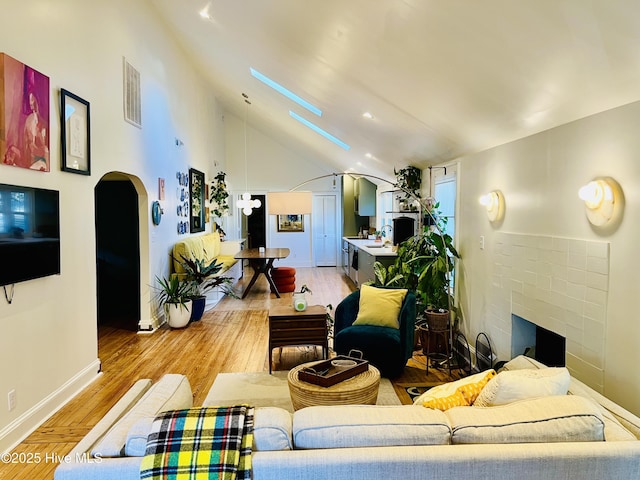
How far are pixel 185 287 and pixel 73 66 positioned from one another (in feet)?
10.4

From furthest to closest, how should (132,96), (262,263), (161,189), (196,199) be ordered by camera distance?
(196,199), (262,263), (161,189), (132,96)

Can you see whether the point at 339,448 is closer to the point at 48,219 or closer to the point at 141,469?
the point at 141,469

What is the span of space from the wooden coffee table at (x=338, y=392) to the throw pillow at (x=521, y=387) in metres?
0.91

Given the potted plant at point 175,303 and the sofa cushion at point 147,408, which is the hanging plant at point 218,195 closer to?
the potted plant at point 175,303

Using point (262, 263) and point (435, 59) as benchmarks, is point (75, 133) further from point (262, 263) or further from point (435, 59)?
point (262, 263)

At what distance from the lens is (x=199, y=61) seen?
750 cm

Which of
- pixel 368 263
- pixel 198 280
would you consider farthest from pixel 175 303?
pixel 368 263

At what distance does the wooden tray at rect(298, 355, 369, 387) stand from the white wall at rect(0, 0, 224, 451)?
1946mm

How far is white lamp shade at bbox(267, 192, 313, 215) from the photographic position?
748 centimetres

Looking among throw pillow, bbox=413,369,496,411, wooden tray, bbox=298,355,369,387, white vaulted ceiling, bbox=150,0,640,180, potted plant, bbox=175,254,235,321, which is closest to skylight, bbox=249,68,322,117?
white vaulted ceiling, bbox=150,0,640,180

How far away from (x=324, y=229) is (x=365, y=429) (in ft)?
34.5

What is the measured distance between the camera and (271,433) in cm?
145

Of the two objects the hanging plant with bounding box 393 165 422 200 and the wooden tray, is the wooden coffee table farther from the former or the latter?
the hanging plant with bounding box 393 165 422 200

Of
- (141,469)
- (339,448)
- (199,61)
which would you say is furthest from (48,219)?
(199,61)
